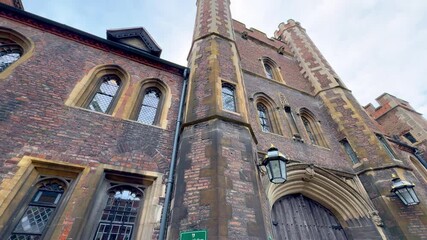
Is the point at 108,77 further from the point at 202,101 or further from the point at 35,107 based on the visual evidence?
the point at 202,101

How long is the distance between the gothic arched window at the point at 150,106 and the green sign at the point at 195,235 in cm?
345

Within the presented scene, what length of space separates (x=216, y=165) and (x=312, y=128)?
6.18 meters

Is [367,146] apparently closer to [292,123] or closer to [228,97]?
[292,123]

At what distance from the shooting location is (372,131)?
25.3 feet

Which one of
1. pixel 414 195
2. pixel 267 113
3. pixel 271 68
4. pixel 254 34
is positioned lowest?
pixel 414 195

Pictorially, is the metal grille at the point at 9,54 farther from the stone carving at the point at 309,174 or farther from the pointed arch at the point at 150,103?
the stone carving at the point at 309,174

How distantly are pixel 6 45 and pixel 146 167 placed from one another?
5365 millimetres

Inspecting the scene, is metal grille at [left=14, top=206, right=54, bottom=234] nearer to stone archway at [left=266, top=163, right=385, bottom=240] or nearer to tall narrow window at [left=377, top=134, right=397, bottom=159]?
stone archway at [left=266, top=163, right=385, bottom=240]

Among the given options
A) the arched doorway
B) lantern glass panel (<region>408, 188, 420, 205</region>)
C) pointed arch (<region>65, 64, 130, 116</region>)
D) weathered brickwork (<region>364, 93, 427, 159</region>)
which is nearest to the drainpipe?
pointed arch (<region>65, 64, 130, 116</region>)

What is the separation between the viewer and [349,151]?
773 centimetres

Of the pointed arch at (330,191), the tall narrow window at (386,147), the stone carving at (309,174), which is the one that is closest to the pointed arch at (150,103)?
the pointed arch at (330,191)

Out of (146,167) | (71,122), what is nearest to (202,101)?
(146,167)

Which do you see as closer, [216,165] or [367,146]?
[216,165]

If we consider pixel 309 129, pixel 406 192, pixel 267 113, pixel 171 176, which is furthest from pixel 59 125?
pixel 406 192
